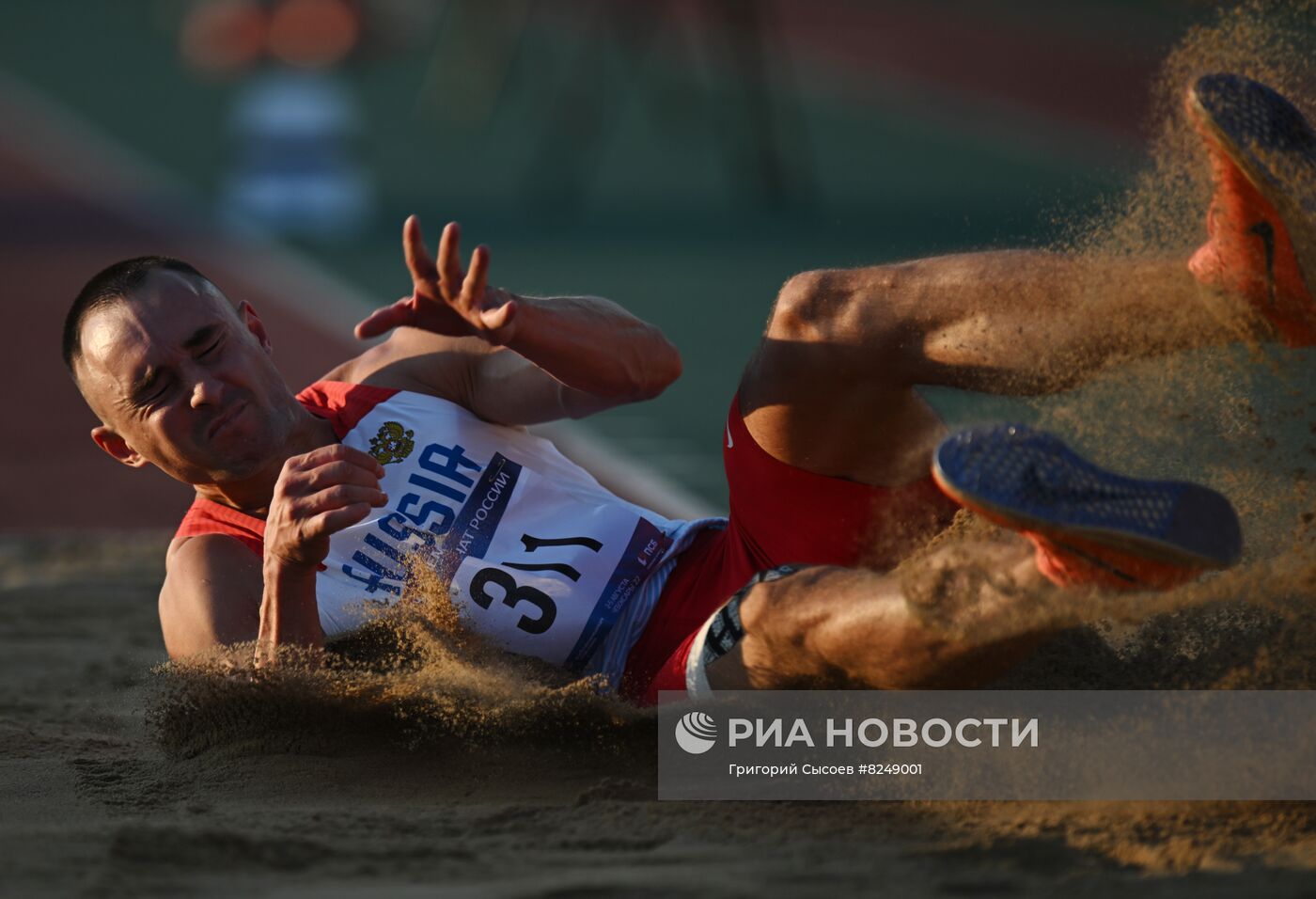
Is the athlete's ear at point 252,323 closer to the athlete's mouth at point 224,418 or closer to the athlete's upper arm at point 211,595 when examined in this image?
the athlete's mouth at point 224,418

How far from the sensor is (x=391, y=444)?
3.56 m

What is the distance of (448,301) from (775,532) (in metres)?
0.85

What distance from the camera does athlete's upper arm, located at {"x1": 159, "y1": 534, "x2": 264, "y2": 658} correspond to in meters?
3.29

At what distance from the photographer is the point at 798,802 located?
115 inches

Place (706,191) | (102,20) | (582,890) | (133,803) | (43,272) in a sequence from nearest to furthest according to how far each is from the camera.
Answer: (582,890), (133,803), (43,272), (706,191), (102,20)

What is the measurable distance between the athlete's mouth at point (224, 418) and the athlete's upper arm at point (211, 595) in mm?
226

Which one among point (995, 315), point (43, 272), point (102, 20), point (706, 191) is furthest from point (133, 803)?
point (102, 20)

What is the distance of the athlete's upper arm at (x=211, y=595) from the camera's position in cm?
329

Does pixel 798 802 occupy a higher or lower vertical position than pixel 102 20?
lower

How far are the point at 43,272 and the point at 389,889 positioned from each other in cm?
947

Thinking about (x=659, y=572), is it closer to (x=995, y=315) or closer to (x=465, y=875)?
(x=995, y=315)

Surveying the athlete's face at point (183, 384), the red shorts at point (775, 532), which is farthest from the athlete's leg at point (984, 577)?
the athlete's face at point (183, 384)

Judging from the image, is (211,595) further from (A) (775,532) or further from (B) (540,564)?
(A) (775,532)
